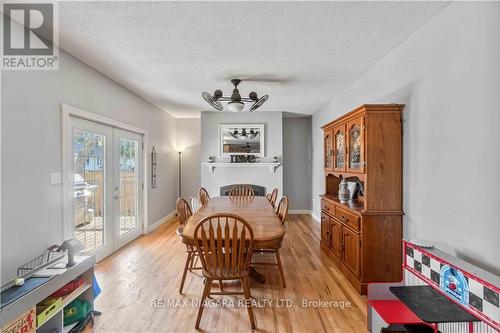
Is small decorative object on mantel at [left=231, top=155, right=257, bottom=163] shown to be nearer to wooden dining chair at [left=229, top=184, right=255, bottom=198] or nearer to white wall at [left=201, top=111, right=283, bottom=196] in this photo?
white wall at [left=201, top=111, right=283, bottom=196]

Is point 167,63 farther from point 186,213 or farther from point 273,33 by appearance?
point 186,213

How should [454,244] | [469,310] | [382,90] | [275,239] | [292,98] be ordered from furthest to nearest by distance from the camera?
[292,98], [382,90], [275,239], [454,244], [469,310]

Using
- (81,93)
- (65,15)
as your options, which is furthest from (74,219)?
(65,15)

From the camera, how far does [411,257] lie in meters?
1.87

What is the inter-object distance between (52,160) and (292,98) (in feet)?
11.9

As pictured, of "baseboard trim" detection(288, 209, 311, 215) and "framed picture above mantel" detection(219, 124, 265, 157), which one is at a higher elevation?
"framed picture above mantel" detection(219, 124, 265, 157)

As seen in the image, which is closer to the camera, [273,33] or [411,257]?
[411,257]

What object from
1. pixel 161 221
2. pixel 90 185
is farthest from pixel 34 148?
pixel 161 221

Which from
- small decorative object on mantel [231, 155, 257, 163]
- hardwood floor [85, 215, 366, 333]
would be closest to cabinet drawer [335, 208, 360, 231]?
hardwood floor [85, 215, 366, 333]

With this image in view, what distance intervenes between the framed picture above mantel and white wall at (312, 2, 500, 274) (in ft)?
10.9

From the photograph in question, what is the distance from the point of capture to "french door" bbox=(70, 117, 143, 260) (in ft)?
9.53

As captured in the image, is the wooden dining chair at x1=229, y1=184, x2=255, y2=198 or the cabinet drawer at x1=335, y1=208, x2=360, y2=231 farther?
the wooden dining chair at x1=229, y1=184, x2=255, y2=198

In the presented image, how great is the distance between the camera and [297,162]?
247 inches

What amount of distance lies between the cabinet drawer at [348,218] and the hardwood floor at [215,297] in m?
0.66
